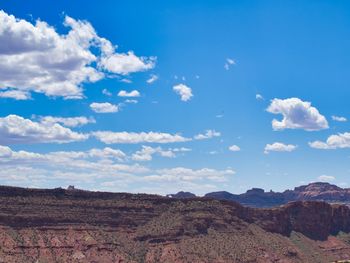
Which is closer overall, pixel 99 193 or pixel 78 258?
pixel 78 258

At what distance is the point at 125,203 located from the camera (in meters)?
199

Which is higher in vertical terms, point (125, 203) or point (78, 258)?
point (125, 203)

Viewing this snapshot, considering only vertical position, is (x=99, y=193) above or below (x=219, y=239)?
above

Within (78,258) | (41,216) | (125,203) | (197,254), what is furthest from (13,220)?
(197,254)

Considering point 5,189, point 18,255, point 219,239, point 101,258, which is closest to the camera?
point 18,255

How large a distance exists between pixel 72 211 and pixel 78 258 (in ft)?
69.0

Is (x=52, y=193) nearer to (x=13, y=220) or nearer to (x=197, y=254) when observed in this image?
(x=13, y=220)

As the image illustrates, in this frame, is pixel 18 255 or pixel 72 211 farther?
pixel 72 211

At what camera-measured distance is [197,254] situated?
600 ft

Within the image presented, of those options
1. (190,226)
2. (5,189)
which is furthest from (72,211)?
(190,226)

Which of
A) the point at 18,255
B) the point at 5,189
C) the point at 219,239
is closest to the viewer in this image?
the point at 18,255

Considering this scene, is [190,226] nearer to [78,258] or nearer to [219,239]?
[219,239]

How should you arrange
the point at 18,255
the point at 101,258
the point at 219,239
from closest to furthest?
the point at 18,255
the point at 101,258
the point at 219,239

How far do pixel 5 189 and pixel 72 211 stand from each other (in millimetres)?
20996
